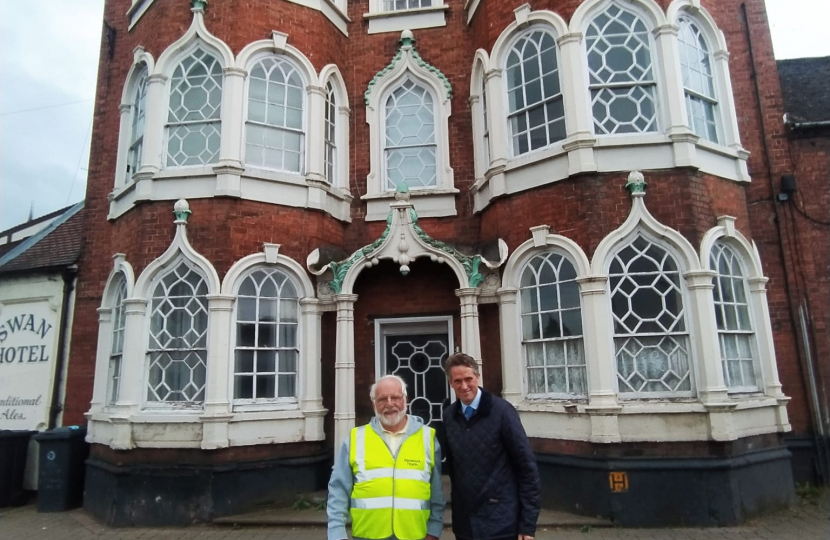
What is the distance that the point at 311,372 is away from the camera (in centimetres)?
855

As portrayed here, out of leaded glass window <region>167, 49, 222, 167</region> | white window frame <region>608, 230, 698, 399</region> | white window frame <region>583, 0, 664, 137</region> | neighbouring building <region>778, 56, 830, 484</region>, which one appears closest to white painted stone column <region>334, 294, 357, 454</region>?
leaded glass window <region>167, 49, 222, 167</region>

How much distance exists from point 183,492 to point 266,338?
7.51ft

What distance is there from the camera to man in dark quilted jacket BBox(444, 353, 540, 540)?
334cm

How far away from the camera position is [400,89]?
10148 millimetres

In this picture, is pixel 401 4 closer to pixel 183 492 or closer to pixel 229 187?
pixel 229 187

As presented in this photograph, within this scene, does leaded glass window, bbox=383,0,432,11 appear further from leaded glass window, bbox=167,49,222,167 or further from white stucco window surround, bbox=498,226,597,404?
white stucco window surround, bbox=498,226,597,404

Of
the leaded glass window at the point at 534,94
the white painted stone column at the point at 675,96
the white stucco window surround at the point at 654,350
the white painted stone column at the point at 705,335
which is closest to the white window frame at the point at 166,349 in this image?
the white stucco window surround at the point at 654,350

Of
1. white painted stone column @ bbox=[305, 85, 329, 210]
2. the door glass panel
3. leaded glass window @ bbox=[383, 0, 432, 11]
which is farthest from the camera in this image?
leaded glass window @ bbox=[383, 0, 432, 11]

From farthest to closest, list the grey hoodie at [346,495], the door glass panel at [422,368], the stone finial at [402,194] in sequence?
the door glass panel at [422,368] < the stone finial at [402,194] < the grey hoodie at [346,495]

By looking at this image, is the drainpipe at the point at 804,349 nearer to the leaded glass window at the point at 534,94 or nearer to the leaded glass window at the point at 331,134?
the leaded glass window at the point at 534,94

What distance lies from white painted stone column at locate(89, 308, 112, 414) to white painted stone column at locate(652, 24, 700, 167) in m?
8.87

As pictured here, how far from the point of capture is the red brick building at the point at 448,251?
7301mm

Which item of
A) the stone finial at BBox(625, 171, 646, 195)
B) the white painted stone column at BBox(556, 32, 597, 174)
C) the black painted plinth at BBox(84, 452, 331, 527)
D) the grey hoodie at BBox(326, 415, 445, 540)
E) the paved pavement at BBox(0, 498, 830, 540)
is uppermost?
the white painted stone column at BBox(556, 32, 597, 174)

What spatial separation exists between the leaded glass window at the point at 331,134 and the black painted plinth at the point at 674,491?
598 cm
